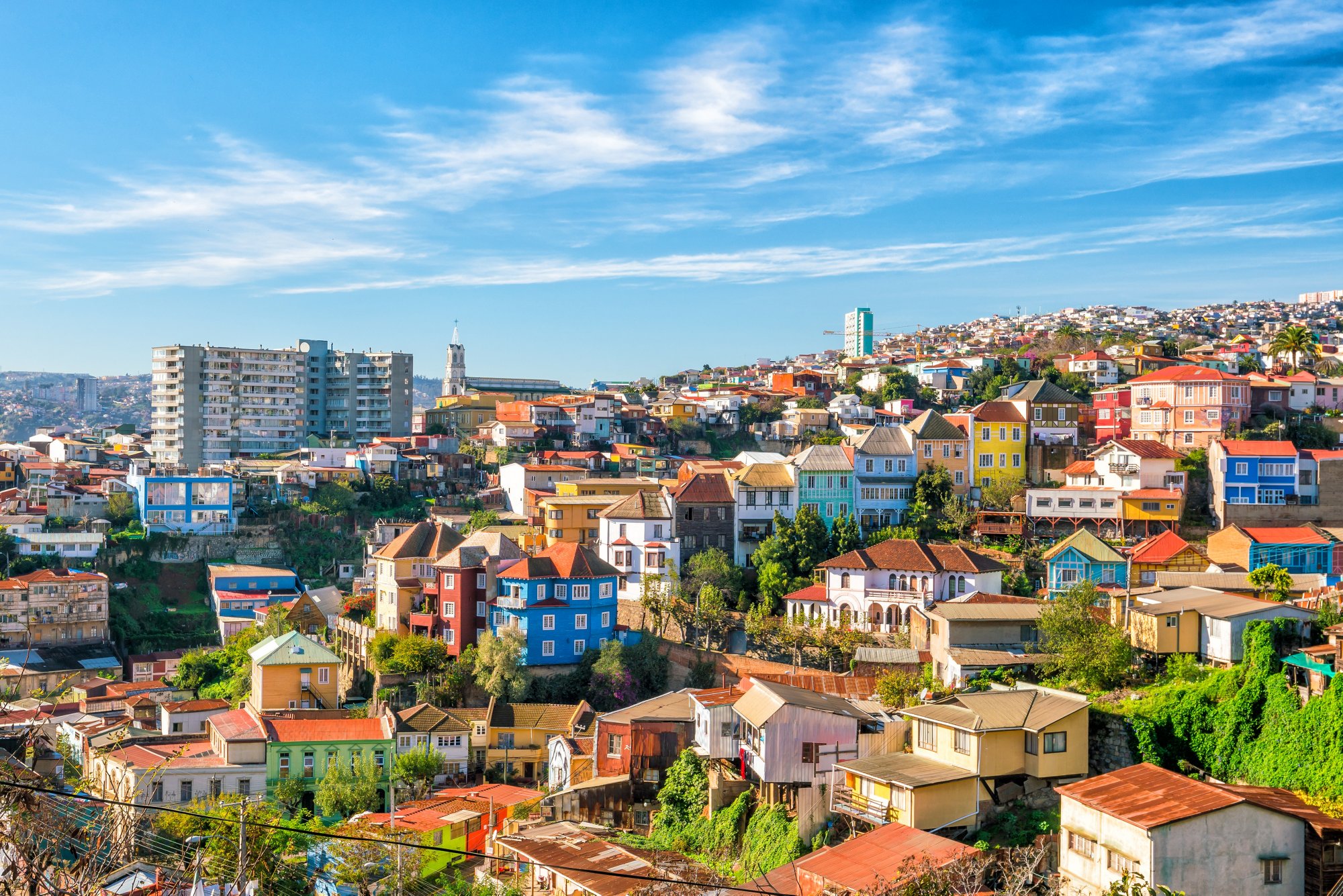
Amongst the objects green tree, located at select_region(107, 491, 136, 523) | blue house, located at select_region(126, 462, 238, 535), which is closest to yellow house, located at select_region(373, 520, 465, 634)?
blue house, located at select_region(126, 462, 238, 535)

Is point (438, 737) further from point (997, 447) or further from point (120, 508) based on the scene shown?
point (120, 508)

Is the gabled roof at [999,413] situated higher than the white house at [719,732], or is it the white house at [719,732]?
the gabled roof at [999,413]

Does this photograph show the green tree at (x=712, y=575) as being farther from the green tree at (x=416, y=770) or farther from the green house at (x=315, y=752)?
the green house at (x=315, y=752)

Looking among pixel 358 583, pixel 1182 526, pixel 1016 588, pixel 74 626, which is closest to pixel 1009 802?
pixel 1016 588

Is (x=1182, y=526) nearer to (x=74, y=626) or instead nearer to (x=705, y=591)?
(x=705, y=591)

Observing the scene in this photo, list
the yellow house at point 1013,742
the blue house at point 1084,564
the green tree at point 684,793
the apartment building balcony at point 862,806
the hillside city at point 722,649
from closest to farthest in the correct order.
Answer: the hillside city at point 722,649 → the apartment building balcony at point 862,806 → the yellow house at point 1013,742 → the green tree at point 684,793 → the blue house at point 1084,564

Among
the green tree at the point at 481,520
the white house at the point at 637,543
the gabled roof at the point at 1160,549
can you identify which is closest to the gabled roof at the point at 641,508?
the white house at the point at 637,543
